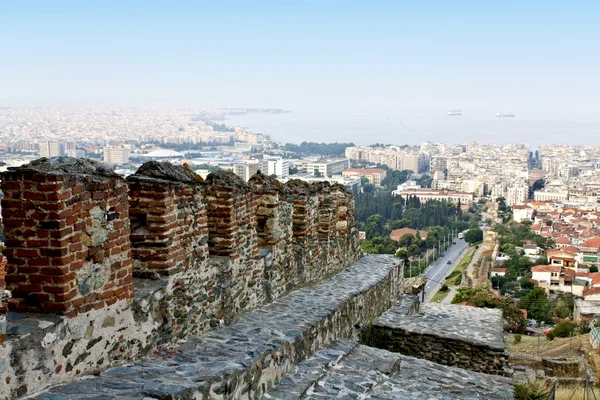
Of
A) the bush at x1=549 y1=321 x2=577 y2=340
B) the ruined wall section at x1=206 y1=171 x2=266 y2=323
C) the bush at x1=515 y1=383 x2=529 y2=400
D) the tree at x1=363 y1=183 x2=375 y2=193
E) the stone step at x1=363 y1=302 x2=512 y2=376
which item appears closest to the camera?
the ruined wall section at x1=206 y1=171 x2=266 y2=323

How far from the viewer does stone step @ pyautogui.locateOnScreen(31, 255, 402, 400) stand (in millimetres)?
3207

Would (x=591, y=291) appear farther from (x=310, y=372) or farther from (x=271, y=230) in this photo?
(x=310, y=372)

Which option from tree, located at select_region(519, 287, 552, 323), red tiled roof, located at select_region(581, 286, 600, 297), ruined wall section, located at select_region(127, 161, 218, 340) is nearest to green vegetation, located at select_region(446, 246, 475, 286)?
red tiled roof, located at select_region(581, 286, 600, 297)

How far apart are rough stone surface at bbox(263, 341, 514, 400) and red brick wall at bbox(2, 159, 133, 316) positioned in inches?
68.4

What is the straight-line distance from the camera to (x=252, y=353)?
4.23m

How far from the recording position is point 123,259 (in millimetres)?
3707

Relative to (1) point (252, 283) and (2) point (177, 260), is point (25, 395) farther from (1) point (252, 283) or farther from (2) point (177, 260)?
(1) point (252, 283)

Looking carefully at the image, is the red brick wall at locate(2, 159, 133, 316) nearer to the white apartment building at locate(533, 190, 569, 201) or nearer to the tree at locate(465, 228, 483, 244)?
the tree at locate(465, 228, 483, 244)

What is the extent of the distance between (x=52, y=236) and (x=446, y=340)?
239 inches

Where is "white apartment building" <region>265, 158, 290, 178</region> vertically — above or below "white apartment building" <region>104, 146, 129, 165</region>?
below

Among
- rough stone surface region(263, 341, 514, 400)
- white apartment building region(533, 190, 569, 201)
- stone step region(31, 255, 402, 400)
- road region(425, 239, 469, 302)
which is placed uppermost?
stone step region(31, 255, 402, 400)

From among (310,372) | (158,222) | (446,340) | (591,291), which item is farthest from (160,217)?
(591,291)

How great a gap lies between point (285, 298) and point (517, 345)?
13899 mm

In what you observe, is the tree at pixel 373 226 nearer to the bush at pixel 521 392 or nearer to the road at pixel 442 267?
the road at pixel 442 267
